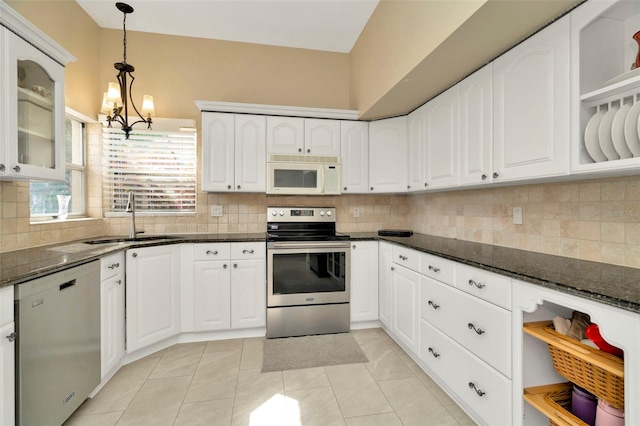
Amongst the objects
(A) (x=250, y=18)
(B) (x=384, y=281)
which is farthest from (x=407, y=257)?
(A) (x=250, y=18)

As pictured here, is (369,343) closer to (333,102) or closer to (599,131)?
(599,131)

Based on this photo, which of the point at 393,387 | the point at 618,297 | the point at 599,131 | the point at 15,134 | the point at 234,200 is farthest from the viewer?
the point at 234,200

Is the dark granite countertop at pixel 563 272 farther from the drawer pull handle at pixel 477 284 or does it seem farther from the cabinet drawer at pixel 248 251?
the cabinet drawer at pixel 248 251

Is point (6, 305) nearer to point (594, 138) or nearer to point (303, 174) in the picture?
point (303, 174)

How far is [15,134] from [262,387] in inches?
84.3

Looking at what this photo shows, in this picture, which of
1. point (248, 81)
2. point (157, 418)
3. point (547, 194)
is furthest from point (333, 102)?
point (157, 418)

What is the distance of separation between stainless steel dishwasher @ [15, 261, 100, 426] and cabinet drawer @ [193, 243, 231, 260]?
854mm

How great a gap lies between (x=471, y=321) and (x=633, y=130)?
1142 mm

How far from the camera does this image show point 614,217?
1503mm

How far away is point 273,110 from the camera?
2979mm

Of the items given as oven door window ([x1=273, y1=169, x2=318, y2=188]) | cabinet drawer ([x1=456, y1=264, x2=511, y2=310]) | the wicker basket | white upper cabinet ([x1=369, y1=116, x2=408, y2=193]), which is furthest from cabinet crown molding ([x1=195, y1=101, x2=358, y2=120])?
the wicker basket

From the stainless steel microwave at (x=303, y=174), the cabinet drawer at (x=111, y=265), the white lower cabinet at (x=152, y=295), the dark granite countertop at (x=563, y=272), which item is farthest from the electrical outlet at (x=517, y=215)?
the cabinet drawer at (x=111, y=265)

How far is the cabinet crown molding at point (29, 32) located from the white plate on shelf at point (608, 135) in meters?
2.90

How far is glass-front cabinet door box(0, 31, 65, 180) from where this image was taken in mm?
1575
